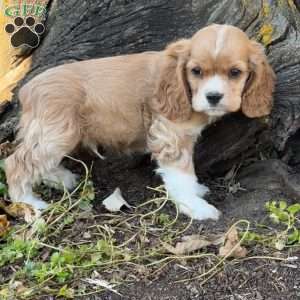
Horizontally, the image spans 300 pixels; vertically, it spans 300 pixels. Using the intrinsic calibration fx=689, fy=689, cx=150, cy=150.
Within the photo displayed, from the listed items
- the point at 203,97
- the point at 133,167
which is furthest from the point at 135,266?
the point at 133,167

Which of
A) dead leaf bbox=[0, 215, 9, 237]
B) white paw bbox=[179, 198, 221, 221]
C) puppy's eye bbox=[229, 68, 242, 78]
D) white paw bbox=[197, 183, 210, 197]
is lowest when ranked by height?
white paw bbox=[197, 183, 210, 197]

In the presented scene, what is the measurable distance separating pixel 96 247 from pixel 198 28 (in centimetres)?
211

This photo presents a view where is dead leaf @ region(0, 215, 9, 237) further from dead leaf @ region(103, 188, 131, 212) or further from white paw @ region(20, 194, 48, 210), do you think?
dead leaf @ region(103, 188, 131, 212)

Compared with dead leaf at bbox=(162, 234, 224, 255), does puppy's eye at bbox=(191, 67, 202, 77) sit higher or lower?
higher

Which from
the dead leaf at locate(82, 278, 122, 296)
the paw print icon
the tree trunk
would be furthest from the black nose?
the paw print icon

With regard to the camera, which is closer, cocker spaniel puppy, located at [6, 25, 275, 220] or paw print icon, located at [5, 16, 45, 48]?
cocker spaniel puppy, located at [6, 25, 275, 220]

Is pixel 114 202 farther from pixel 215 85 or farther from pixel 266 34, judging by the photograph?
pixel 266 34

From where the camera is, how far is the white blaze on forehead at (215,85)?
4887 millimetres

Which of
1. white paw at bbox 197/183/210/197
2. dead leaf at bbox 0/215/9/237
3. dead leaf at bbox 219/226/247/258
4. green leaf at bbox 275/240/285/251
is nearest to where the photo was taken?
dead leaf at bbox 219/226/247/258

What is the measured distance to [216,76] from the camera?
494 centimetres

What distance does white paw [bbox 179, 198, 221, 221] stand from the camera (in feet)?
17.1

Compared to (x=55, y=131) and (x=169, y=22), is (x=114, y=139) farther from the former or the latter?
(x=169, y=22)

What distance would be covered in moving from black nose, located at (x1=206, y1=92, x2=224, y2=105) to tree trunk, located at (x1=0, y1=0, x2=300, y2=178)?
767 mm

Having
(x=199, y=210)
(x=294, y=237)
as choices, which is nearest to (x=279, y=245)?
(x=294, y=237)
